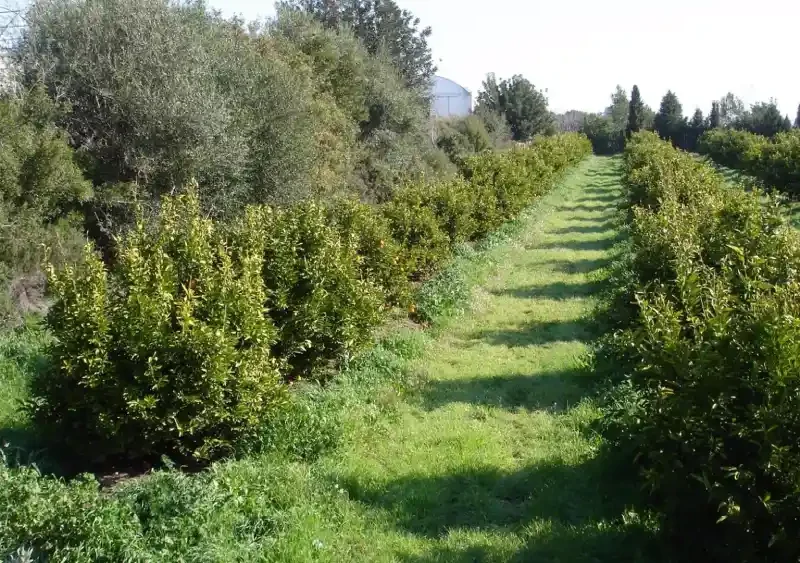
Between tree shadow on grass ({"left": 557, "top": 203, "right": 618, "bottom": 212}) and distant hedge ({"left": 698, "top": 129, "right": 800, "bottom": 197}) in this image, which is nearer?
distant hedge ({"left": 698, "top": 129, "right": 800, "bottom": 197})

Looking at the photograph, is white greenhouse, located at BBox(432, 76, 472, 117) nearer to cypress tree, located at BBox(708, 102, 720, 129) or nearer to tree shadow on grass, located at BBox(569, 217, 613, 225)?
cypress tree, located at BBox(708, 102, 720, 129)

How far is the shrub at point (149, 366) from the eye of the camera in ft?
16.8

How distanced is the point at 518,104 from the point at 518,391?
5491cm

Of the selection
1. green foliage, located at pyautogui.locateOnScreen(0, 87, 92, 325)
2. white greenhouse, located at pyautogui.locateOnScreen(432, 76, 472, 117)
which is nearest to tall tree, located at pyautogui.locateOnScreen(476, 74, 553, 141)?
white greenhouse, located at pyautogui.locateOnScreen(432, 76, 472, 117)

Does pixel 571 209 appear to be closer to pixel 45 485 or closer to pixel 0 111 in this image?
pixel 0 111

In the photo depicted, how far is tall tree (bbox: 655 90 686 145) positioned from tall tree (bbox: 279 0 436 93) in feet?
111

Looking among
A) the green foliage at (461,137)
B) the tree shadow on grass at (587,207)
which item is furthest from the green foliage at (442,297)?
the green foliage at (461,137)

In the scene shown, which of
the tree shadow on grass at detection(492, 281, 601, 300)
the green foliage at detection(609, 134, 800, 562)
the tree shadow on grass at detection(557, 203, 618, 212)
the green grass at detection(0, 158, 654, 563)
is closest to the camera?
the green foliage at detection(609, 134, 800, 562)

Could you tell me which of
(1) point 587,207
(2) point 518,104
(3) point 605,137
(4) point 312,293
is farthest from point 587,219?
(3) point 605,137

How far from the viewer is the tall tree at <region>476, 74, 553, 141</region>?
2323 inches

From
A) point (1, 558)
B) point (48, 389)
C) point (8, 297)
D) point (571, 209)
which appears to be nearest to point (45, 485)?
point (1, 558)

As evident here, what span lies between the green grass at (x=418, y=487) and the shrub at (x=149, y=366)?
44 centimetres

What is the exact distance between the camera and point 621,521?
184 inches

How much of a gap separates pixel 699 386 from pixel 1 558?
12.7 feet
